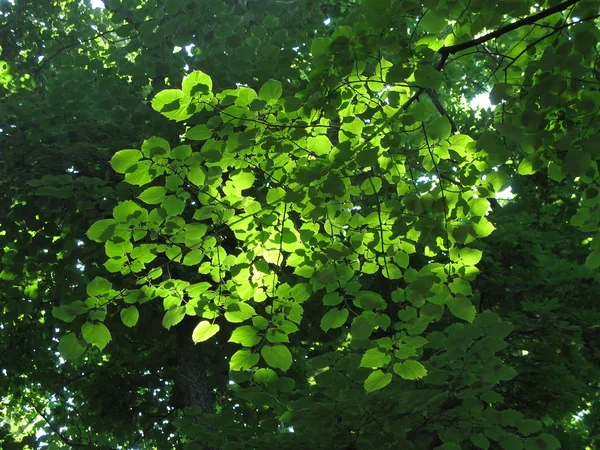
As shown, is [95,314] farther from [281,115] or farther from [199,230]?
[281,115]

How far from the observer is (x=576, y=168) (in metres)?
2.66

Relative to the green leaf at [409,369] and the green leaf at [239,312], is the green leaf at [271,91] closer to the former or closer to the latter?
the green leaf at [239,312]

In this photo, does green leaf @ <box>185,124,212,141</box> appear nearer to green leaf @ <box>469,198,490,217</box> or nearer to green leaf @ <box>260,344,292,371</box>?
green leaf @ <box>260,344,292,371</box>

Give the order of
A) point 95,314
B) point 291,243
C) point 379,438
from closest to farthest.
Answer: point 95,314 → point 291,243 → point 379,438

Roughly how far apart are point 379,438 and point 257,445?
818mm

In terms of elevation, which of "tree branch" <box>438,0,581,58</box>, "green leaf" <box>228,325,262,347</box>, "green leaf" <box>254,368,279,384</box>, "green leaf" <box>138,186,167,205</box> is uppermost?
"green leaf" <box>138,186,167,205</box>

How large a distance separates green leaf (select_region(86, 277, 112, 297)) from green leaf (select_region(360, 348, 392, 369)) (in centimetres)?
130

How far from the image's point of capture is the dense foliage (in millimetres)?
2746

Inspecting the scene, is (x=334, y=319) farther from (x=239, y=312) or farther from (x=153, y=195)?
(x=153, y=195)

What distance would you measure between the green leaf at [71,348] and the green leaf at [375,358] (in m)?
1.36

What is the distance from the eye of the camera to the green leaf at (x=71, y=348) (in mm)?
2902

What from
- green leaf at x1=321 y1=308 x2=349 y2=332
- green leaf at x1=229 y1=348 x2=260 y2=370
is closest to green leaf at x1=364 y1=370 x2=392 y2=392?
green leaf at x1=321 y1=308 x2=349 y2=332

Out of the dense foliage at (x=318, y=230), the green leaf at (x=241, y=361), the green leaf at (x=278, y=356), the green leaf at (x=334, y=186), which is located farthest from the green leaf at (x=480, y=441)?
the green leaf at (x=334, y=186)

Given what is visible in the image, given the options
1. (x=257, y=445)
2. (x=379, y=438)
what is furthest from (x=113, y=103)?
(x=379, y=438)
